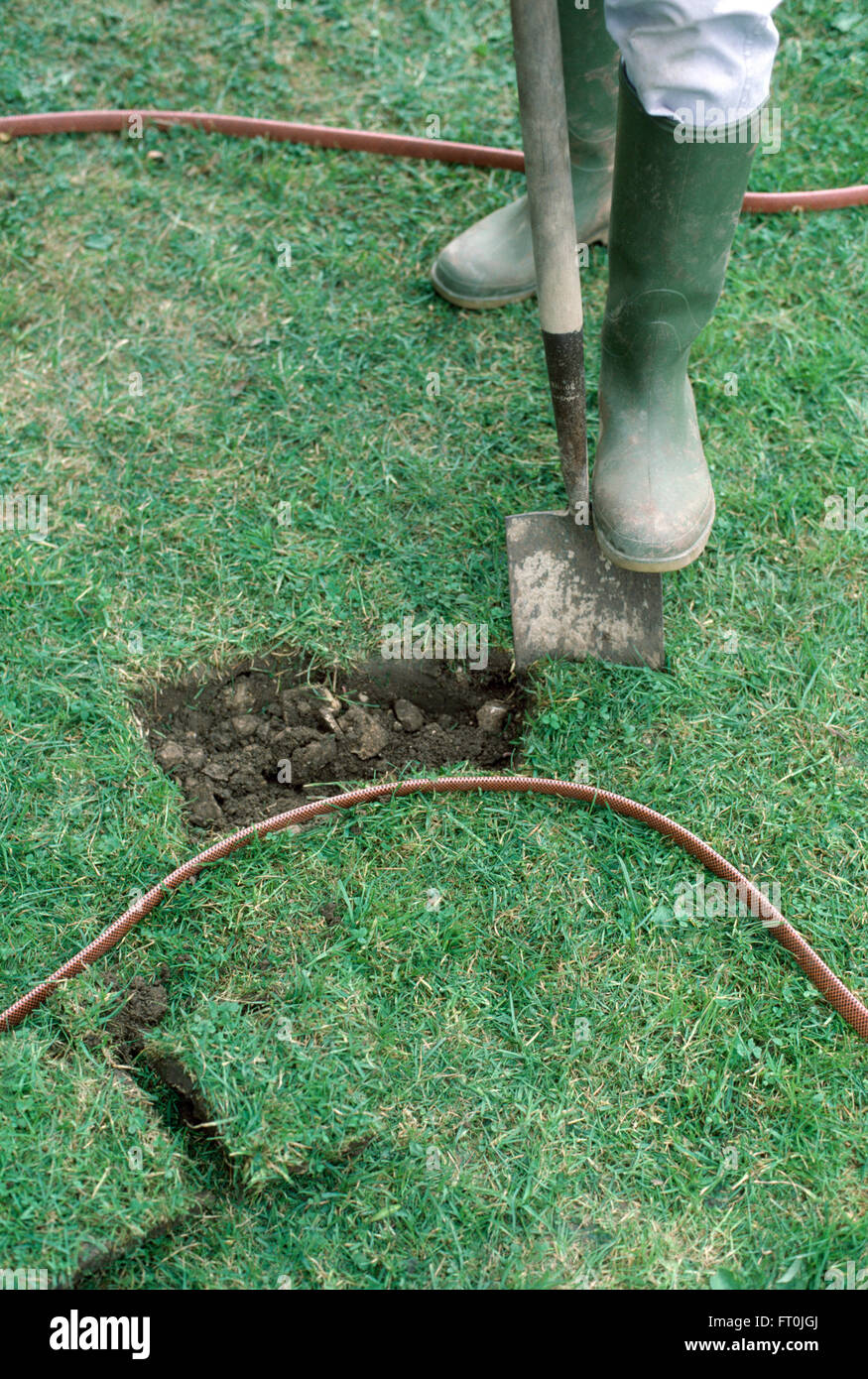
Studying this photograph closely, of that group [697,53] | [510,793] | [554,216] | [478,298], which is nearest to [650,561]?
[510,793]

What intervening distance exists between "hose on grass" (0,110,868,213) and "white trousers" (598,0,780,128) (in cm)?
153

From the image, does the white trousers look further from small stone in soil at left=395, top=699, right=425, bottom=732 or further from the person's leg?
small stone in soil at left=395, top=699, right=425, bottom=732

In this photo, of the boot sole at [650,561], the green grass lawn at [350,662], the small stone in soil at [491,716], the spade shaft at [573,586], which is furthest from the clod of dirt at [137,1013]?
the boot sole at [650,561]

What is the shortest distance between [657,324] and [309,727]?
1.19 meters

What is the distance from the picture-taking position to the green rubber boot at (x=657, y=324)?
7.09ft

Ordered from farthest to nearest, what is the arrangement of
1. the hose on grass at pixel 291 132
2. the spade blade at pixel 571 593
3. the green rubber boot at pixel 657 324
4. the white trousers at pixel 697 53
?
the hose on grass at pixel 291 132, the spade blade at pixel 571 593, the green rubber boot at pixel 657 324, the white trousers at pixel 697 53

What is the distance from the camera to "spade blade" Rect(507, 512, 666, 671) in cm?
263

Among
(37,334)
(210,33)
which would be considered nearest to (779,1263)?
(37,334)

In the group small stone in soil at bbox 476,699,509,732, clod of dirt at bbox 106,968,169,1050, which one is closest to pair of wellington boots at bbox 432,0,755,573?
small stone in soil at bbox 476,699,509,732

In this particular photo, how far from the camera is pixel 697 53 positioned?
197 cm

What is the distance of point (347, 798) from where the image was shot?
8.07 feet

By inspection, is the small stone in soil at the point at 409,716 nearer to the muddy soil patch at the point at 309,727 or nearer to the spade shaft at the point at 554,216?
the muddy soil patch at the point at 309,727

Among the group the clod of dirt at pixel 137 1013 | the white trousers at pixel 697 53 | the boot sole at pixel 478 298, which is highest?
the boot sole at pixel 478 298
